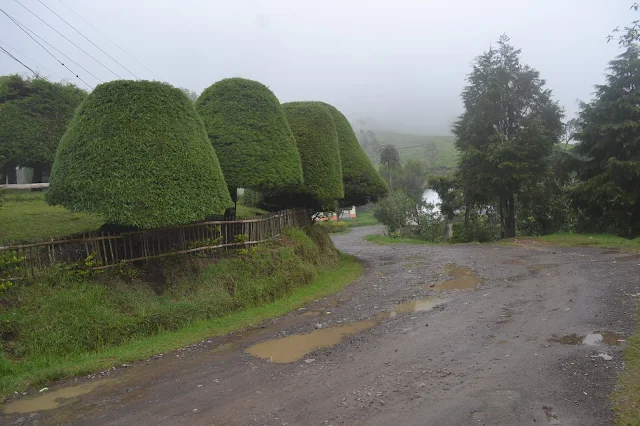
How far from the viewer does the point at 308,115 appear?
19.0 metres

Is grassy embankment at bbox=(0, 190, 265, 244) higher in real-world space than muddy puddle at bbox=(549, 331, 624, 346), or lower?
higher

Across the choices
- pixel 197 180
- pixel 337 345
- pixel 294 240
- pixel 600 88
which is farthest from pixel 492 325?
pixel 600 88

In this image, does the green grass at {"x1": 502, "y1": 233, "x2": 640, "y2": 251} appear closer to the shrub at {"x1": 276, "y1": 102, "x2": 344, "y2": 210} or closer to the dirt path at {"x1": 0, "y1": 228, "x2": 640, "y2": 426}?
the dirt path at {"x1": 0, "y1": 228, "x2": 640, "y2": 426}

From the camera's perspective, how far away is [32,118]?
1677 centimetres

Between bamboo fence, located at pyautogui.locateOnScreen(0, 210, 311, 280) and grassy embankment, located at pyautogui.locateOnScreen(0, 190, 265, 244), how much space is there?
105cm

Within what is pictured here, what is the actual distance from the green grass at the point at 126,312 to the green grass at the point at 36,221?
2.50m

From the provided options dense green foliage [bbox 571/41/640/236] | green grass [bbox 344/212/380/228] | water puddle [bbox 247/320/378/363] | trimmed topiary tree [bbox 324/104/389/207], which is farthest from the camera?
green grass [bbox 344/212/380/228]

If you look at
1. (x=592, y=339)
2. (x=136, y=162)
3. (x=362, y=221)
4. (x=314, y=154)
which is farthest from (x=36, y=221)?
(x=362, y=221)

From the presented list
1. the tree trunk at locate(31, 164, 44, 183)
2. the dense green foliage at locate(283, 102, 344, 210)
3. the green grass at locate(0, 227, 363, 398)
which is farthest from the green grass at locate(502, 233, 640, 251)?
the tree trunk at locate(31, 164, 44, 183)

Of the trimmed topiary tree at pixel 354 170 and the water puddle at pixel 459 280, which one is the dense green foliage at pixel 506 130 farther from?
the water puddle at pixel 459 280

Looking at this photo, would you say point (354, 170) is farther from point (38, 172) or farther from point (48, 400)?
point (48, 400)

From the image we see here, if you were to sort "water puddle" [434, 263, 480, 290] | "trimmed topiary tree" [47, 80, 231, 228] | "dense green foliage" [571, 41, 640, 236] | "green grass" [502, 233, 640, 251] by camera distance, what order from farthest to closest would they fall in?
"dense green foliage" [571, 41, 640, 236] < "green grass" [502, 233, 640, 251] < "water puddle" [434, 263, 480, 290] < "trimmed topiary tree" [47, 80, 231, 228]

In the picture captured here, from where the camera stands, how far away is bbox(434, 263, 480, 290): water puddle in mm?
13464

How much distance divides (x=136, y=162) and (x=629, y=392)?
9.71 meters
